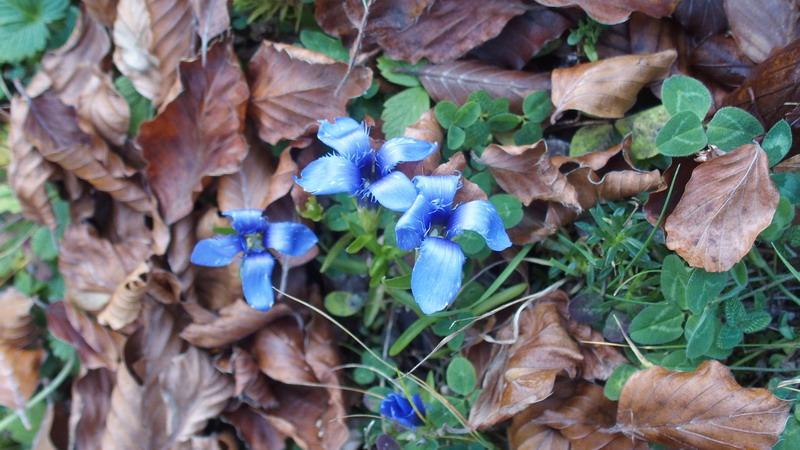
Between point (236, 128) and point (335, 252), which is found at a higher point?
point (236, 128)

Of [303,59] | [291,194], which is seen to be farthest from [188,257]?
[303,59]

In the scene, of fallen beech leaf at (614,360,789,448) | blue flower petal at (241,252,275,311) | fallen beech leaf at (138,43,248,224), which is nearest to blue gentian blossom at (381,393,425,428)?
blue flower petal at (241,252,275,311)

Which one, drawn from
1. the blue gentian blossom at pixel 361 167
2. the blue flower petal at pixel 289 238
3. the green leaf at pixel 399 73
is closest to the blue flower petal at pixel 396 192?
the blue gentian blossom at pixel 361 167

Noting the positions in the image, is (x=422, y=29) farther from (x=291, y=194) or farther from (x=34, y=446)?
(x=34, y=446)

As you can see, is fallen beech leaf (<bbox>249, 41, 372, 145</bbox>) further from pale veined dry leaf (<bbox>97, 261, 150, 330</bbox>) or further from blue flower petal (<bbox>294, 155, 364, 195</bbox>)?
pale veined dry leaf (<bbox>97, 261, 150, 330</bbox>)

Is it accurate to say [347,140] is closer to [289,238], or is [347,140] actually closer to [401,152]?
[401,152]

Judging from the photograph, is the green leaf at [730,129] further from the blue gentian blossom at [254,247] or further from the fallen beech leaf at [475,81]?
the blue gentian blossom at [254,247]
